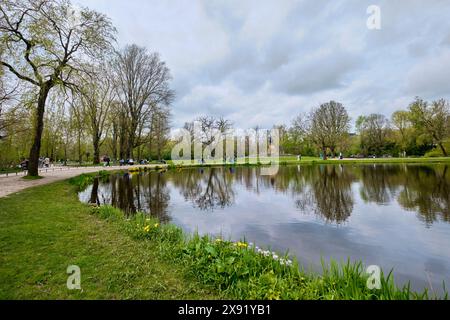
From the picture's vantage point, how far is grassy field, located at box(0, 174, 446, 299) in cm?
285

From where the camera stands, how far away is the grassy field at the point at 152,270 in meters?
2.85

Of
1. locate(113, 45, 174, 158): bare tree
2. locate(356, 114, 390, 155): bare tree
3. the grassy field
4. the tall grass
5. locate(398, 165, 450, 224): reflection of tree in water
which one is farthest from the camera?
locate(356, 114, 390, 155): bare tree

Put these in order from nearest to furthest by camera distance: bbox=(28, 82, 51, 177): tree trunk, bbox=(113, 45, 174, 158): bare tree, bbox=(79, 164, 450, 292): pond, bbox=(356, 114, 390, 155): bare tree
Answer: bbox=(79, 164, 450, 292): pond
bbox=(28, 82, 51, 177): tree trunk
bbox=(113, 45, 174, 158): bare tree
bbox=(356, 114, 390, 155): bare tree

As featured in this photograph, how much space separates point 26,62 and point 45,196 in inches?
366

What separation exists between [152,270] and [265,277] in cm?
185

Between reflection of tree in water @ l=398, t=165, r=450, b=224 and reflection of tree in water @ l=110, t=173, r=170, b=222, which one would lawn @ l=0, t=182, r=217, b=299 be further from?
reflection of tree in water @ l=398, t=165, r=450, b=224

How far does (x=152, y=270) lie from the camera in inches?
138

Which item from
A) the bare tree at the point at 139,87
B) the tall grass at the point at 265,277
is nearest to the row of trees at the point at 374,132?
the bare tree at the point at 139,87

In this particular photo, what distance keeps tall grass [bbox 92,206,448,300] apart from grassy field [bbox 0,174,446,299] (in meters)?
0.01

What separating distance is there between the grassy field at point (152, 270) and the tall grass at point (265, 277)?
11 millimetres

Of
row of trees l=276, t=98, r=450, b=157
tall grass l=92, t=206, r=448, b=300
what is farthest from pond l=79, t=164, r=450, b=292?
row of trees l=276, t=98, r=450, b=157
